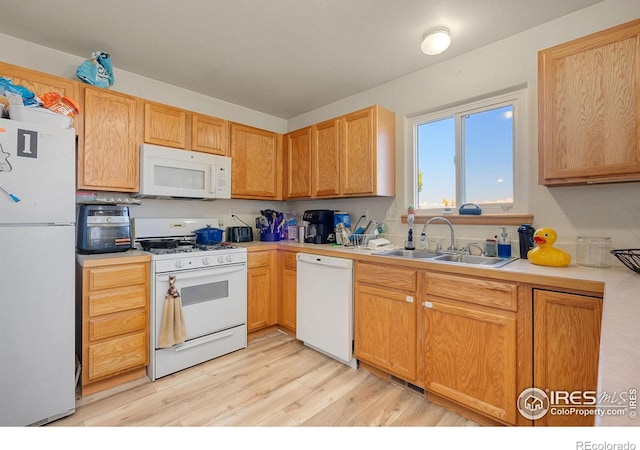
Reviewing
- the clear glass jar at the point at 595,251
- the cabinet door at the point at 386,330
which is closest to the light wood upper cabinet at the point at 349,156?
the cabinet door at the point at 386,330

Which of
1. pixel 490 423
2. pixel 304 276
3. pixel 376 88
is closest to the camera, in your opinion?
Answer: pixel 490 423

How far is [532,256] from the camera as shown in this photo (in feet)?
5.63

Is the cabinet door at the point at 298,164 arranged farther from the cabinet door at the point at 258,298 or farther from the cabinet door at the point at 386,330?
the cabinet door at the point at 386,330

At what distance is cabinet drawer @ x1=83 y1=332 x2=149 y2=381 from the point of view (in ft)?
6.23

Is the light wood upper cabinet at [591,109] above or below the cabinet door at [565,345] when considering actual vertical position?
above

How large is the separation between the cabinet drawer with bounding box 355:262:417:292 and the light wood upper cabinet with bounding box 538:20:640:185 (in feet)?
3.19

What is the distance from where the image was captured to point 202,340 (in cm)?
230

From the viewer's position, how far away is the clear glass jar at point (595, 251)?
166cm

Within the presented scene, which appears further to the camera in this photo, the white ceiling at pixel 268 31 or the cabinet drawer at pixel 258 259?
the cabinet drawer at pixel 258 259

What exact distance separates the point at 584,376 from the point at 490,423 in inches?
22.7

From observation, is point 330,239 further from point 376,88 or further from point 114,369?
point 114,369

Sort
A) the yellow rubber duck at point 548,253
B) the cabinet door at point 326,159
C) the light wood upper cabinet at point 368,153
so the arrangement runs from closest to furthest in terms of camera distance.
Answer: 1. the yellow rubber duck at point 548,253
2. the light wood upper cabinet at point 368,153
3. the cabinet door at point 326,159

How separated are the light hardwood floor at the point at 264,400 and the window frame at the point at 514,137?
57.1 inches
